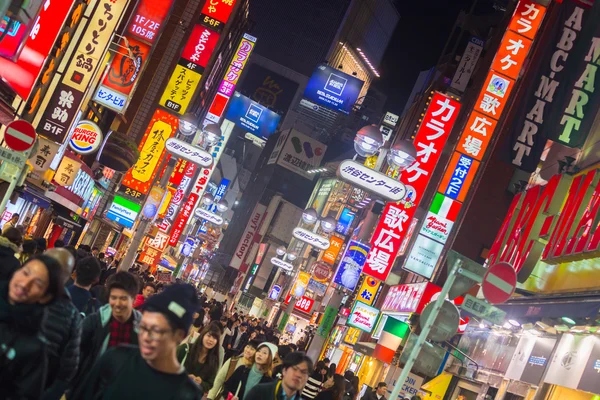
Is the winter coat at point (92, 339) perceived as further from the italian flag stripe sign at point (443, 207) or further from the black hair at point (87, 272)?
the italian flag stripe sign at point (443, 207)

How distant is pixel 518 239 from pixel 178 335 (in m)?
16.6

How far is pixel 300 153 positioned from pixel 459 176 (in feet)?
157

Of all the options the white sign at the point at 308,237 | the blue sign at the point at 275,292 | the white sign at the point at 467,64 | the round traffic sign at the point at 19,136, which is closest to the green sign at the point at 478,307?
the round traffic sign at the point at 19,136

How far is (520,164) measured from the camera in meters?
20.6

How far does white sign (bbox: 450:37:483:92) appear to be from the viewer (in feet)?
130

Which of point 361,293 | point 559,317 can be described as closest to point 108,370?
point 559,317

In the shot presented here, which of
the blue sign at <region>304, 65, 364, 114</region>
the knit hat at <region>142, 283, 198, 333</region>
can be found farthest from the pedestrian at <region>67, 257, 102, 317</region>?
the blue sign at <region>304, 65, 364, 114</region>

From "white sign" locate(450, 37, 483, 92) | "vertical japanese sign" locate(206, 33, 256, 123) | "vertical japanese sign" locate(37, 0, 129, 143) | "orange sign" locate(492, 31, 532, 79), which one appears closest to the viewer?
"vertical japanese sign" locate(37, 0, 129, 143)

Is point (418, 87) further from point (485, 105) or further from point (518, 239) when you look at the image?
point (518, 239)

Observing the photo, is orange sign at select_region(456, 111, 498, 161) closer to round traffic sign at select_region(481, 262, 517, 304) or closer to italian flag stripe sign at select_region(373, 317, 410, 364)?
italian flag stripe sign at select_region(373, 317, 410, 364)

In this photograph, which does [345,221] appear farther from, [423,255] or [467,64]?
[423,255]

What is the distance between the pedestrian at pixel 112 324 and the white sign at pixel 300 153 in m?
62.8

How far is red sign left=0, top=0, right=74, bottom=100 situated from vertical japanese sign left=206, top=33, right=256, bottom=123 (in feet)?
103

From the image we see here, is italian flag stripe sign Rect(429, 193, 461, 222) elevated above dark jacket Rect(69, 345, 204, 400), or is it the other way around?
italian flag stripe sign Rect(429, 193, 461, 222)
